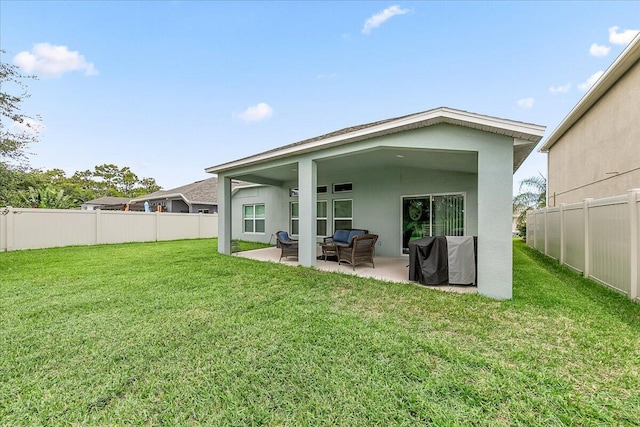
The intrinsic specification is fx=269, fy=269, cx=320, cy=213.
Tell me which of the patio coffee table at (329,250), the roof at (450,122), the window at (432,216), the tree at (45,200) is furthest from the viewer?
the tree at (45,200)

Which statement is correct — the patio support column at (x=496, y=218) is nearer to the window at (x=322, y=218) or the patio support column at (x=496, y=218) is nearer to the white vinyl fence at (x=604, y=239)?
the white vinyl fence at (x=604, y=239)

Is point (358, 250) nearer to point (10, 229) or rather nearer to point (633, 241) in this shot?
point (633, 241)

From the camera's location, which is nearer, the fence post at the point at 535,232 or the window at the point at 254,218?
the fence post at the point at 535,232

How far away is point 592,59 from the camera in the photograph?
40.5ft

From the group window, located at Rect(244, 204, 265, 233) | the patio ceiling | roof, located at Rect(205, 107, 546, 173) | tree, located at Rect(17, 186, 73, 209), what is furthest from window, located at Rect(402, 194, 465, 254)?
tree, located at Rect(17, 186, 73, 209)

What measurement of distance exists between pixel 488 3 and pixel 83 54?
1578cm

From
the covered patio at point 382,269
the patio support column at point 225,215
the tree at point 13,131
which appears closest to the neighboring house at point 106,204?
the tree at point 13,131

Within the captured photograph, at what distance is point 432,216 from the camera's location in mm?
→ 9336

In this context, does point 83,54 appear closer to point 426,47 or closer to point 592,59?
point 426,47

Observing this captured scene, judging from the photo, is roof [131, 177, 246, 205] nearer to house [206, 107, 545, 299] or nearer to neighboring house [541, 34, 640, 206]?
house [206, 107, 545, 299]

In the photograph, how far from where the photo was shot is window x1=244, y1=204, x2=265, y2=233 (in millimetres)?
14867

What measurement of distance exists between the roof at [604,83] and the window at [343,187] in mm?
8564

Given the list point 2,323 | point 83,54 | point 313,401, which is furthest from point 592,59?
point 83,54

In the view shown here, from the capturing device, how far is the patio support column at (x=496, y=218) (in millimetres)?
4977
